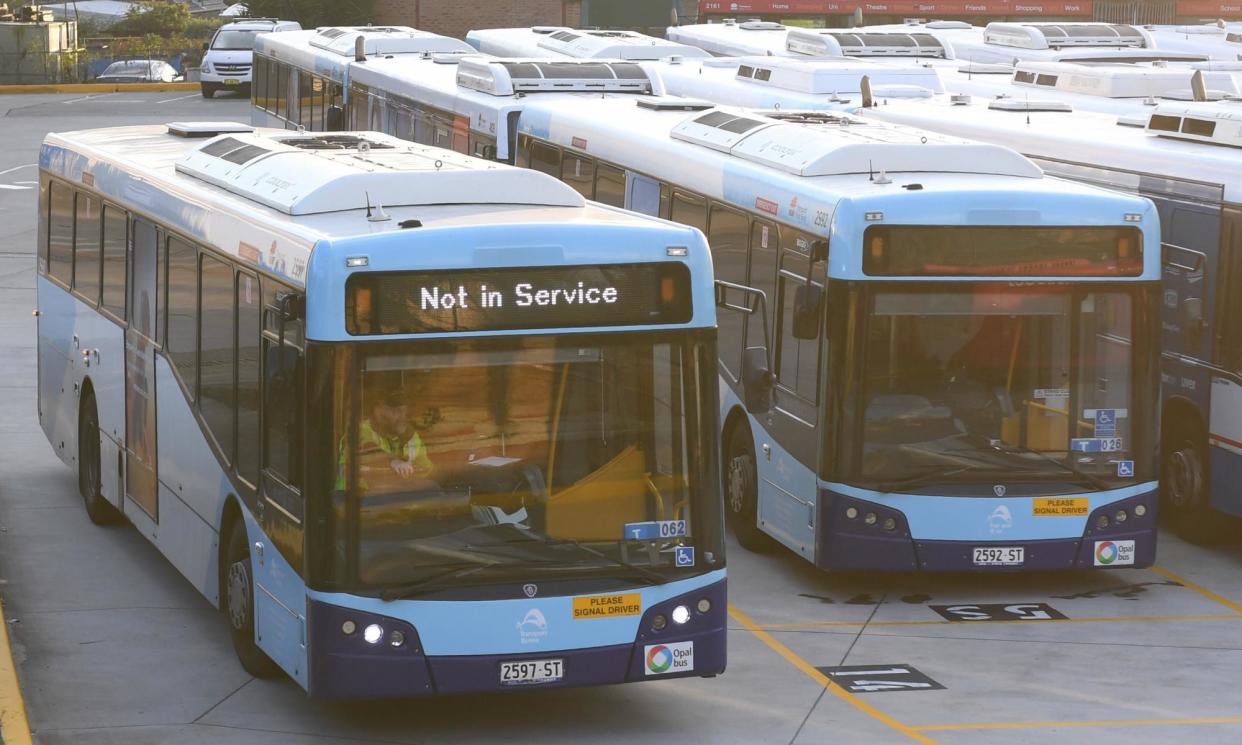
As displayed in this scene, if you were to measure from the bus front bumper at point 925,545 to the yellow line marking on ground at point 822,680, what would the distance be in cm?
78

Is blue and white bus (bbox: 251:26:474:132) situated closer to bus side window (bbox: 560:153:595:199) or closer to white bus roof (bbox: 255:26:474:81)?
white bus roof (bbox: 255:26:474:81)

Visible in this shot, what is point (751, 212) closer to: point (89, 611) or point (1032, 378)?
point (1032, 378)

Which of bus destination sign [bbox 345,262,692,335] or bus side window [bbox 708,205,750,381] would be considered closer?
bus destination sign [bbox 345,262,692,335]

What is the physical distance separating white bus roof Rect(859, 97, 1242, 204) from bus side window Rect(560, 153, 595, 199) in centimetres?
310

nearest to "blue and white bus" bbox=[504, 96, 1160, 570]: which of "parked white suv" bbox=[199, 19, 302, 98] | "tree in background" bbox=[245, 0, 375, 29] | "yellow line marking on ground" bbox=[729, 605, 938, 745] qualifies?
"yellow line marking on ground" bbox=[729, 605, 938, 745]

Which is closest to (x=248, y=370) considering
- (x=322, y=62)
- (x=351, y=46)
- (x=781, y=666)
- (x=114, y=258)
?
(x=781, y=666)

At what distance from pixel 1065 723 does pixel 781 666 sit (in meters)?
1.72

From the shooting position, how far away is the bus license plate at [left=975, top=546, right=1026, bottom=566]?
13.2 meters

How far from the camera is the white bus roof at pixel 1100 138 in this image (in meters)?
14.7

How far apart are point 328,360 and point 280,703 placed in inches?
88.2

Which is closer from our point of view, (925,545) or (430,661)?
(430,661)

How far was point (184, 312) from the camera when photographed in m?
12.3

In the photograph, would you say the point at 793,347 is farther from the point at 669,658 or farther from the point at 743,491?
the point at 669,658

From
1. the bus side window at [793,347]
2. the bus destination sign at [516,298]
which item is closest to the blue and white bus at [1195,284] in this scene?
the bus side window at [793,347]
